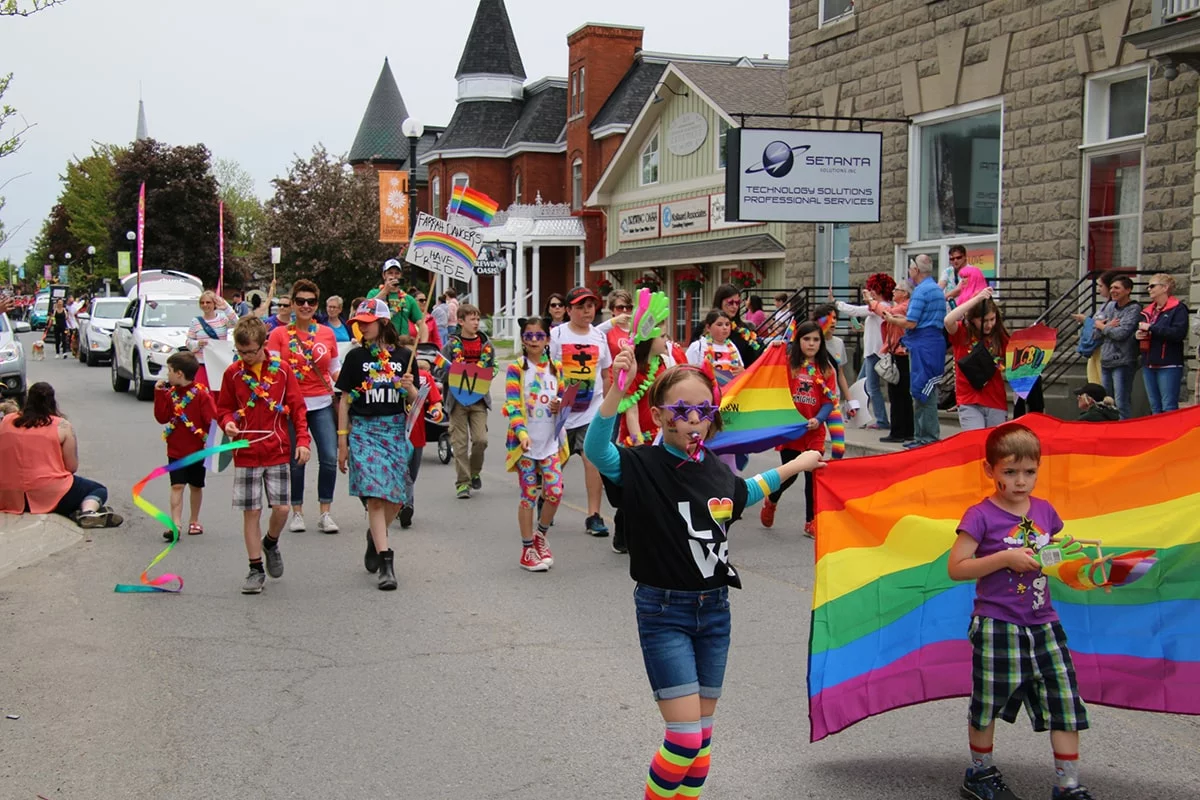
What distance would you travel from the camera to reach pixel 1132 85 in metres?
15.6

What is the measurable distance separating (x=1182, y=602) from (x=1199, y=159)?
10941mm

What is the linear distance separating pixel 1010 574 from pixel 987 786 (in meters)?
0.79

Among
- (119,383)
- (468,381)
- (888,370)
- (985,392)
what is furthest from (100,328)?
(985,392)

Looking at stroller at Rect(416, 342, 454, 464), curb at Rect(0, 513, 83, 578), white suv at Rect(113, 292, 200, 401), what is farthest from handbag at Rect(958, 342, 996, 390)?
white suv at Rect(113, 292, 200, 401)

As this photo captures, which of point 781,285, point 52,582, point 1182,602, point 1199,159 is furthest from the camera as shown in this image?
point 781,285

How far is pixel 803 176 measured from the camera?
1866 centimetres

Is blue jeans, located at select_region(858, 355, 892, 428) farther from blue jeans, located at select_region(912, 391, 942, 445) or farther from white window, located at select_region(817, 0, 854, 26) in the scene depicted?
white window, located at select_region(817, 0, 854, 26)

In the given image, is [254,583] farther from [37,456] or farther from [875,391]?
[875,391]

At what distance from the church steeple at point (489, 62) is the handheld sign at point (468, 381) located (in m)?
41.2

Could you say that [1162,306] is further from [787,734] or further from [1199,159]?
[787,734]

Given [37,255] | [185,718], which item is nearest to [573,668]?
[185,718]

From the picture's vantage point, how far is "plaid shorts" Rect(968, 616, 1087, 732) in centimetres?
434

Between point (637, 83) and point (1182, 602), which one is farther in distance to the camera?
point (637, 83)

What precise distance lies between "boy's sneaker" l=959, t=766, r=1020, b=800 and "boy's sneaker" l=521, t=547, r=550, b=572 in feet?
14.7
